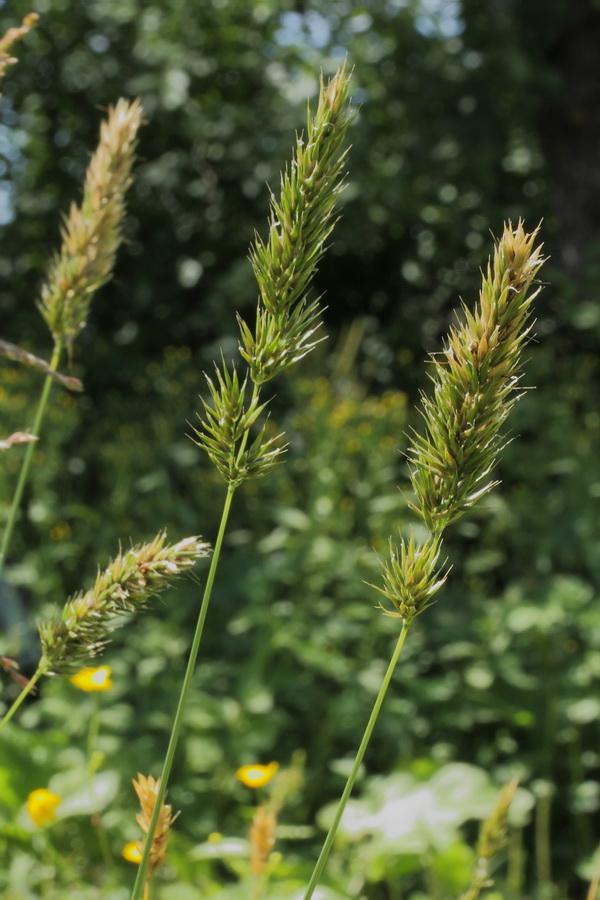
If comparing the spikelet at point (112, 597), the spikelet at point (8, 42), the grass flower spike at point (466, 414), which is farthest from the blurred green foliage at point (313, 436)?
the spikelet at point (8, 42)

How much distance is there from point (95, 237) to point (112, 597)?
58 centimetres

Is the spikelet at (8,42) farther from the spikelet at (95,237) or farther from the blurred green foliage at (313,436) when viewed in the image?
the blurred green foliage at (313,436)

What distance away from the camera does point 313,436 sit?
3.64 m

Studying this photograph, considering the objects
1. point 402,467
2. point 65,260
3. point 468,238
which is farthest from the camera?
point 468,238

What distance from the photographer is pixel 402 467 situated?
14.5 ft

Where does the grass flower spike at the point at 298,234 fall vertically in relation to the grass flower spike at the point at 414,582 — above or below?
above

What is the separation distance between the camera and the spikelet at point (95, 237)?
1217 mm

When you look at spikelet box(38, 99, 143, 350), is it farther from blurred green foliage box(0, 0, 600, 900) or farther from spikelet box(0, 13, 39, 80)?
blurred green foliage box(0, 0, 600, 900)

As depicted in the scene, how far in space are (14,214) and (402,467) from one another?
2.91m

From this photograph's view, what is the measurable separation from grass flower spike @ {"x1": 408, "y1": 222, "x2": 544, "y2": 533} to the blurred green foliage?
1.32 metres

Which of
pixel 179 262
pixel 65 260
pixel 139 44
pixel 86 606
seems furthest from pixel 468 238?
pixel 86 606

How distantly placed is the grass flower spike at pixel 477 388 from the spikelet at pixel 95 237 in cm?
61

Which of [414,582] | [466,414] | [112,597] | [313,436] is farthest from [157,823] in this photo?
[313,436]

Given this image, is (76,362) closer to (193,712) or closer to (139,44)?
(139,44)
